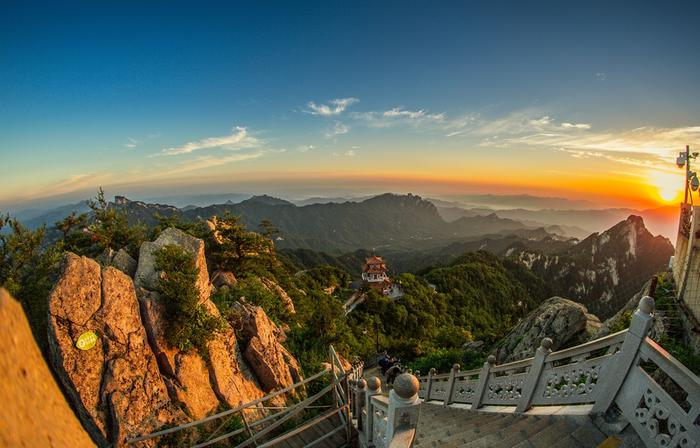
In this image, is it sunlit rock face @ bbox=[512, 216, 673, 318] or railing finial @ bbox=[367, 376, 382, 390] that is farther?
sunlit rock face @ bbox=[512, 216, 673, 318]

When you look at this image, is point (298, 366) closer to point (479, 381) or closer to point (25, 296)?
point (479, 381)

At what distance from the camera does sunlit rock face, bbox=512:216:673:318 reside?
219ft

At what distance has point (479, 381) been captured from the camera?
785cm

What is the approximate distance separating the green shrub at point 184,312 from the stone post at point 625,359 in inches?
379

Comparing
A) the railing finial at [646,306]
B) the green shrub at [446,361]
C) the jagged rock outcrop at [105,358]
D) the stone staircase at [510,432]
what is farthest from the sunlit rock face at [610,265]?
the jagged rock outcrop at [105,358]

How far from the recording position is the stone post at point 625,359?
184 inches

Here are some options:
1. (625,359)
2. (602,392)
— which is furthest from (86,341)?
(625,359)

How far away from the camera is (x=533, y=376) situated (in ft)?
20.5

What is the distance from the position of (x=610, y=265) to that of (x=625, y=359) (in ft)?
293

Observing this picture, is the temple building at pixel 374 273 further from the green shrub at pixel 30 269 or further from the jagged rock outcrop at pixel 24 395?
the jagged rock outcrop at pixel 24 395

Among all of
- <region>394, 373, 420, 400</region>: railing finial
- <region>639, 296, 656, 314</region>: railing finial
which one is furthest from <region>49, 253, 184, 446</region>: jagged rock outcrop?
<region>639, 296, 656, 314</region>: railing finial

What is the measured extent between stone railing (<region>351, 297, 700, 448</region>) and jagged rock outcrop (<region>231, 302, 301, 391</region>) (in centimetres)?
581

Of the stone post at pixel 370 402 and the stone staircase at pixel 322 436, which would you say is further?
the stone staircase at pixel 322 436

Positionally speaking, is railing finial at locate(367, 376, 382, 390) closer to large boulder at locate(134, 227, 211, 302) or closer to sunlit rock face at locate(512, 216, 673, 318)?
large boulder at locate(134, 227, 211, 302)
